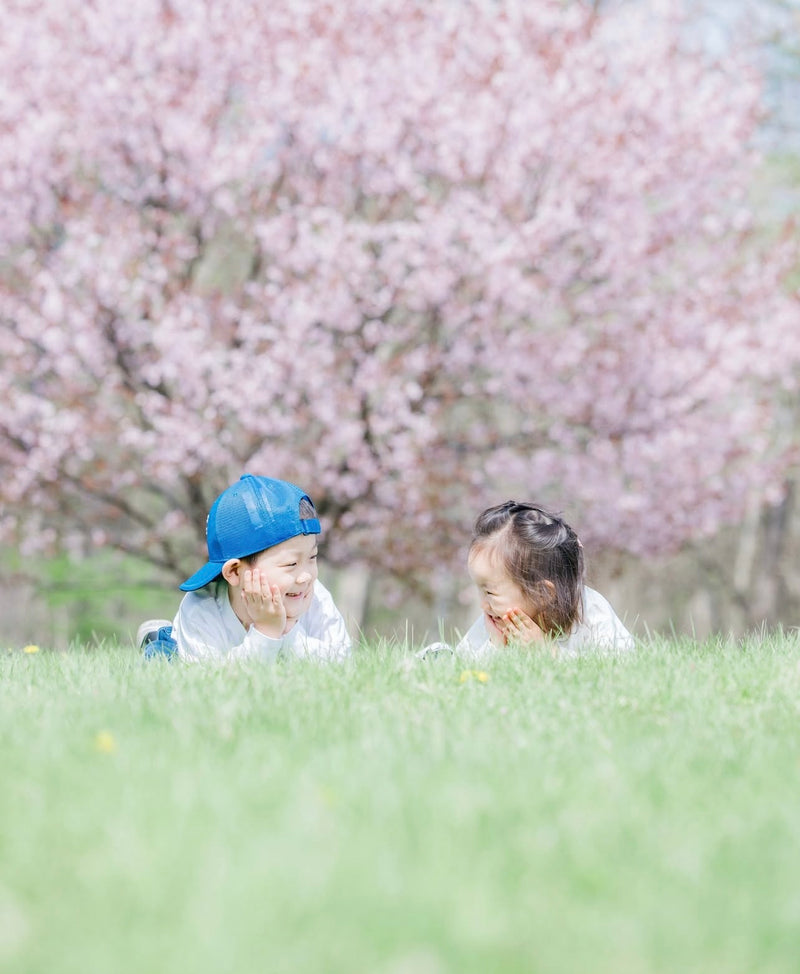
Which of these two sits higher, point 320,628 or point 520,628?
point 320,628

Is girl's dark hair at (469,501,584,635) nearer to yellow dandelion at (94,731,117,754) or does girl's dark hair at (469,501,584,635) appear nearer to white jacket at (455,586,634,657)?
white jacket at (455,586,634,657)

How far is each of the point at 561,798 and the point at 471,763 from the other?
1.04 ft

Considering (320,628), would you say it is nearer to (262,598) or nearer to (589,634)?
(262,598)

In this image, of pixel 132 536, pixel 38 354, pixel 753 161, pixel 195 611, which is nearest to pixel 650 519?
pixel 753 161

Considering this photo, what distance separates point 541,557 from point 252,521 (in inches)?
48.2

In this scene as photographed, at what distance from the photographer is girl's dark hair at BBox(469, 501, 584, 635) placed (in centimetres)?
470

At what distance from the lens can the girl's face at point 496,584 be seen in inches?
186

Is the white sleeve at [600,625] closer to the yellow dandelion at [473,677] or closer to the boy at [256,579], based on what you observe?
the boy at [256,579]

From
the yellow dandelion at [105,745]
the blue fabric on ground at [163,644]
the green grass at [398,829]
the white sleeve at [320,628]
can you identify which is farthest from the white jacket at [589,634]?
the yellow dandelion at [105,745]

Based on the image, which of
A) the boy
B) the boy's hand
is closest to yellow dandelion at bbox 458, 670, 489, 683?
the boy

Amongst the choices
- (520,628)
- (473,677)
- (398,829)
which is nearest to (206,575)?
(520,628)

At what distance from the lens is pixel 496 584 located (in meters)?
4.73

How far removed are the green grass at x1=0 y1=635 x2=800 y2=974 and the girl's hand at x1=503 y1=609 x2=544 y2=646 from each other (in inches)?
45.4

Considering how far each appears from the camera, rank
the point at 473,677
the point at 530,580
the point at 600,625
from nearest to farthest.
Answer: the point at 473,677, the point at 530,580, the point at 600,625
